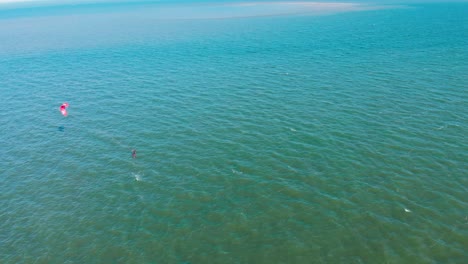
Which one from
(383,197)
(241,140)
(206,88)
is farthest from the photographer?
(206,88)

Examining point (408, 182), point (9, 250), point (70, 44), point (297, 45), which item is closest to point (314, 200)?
point (408, 182)

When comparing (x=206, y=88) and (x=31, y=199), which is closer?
(x=31, y=199)

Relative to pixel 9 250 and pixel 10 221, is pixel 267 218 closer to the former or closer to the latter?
pixel 9 250

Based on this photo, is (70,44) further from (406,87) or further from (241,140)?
(406,87)

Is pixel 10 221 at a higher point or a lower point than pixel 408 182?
lower

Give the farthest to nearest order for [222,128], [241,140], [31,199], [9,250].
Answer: [222,128] < [241,140] < [31,199] < [9,250]

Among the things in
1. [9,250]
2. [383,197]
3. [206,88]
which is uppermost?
[206,88]

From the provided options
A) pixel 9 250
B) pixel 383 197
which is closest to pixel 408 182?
pixel 383 197
